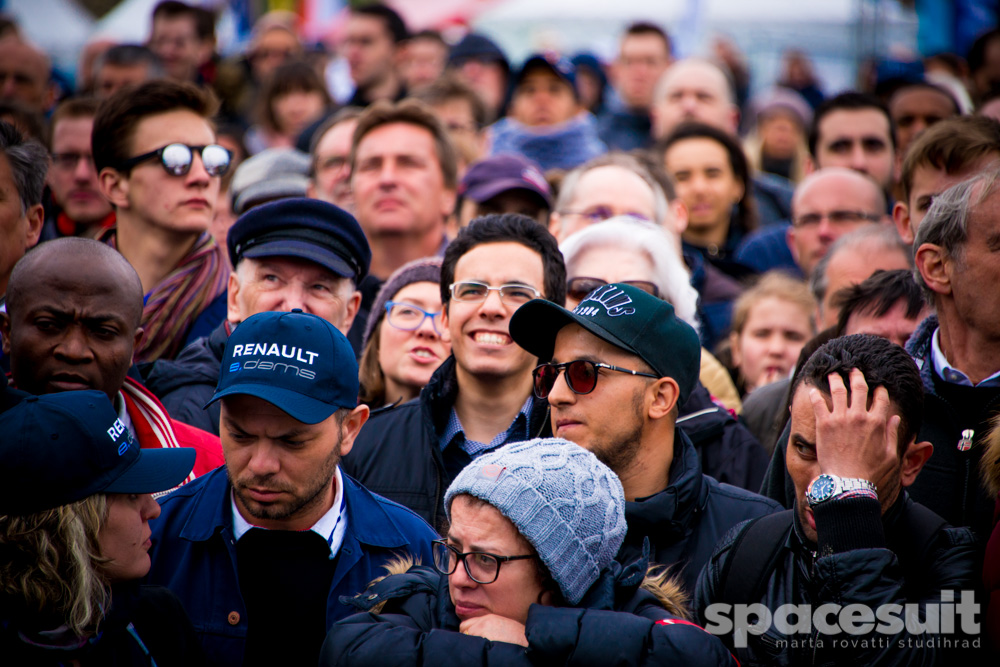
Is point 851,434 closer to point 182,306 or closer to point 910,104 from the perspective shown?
point 182,306

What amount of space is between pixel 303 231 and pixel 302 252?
0.14 m

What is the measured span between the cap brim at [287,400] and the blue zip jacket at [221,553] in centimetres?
41

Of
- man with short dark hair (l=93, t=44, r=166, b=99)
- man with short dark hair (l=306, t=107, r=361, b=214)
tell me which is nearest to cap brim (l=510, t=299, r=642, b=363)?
man with short dark hair (l=306, t=107, r=361, b=214)

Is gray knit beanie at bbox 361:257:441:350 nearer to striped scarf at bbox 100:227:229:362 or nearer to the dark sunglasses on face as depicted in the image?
the dark sunglasses on face

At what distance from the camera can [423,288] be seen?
489cm

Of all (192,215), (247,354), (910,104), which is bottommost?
(247,354)

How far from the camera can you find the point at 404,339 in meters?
4.79

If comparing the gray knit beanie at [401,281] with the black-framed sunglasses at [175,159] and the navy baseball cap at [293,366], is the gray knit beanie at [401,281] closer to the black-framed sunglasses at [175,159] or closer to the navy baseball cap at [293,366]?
the black-framed sunglasses at [175,159]

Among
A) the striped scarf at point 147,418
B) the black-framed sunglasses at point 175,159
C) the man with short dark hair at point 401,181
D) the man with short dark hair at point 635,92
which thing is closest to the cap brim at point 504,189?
the man with short dark hair at point 401,181

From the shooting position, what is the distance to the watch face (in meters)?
2.99

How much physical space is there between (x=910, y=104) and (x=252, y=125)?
676 centimetres

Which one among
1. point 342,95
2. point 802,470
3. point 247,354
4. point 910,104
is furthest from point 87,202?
point 342,95

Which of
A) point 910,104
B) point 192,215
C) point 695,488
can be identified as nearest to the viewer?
point 695,488

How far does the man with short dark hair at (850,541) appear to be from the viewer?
2840 mm
